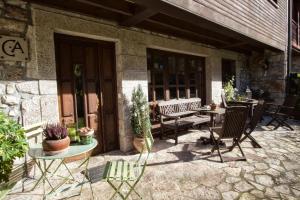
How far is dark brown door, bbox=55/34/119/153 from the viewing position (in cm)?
370

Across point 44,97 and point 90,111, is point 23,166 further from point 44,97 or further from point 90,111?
point 90,111

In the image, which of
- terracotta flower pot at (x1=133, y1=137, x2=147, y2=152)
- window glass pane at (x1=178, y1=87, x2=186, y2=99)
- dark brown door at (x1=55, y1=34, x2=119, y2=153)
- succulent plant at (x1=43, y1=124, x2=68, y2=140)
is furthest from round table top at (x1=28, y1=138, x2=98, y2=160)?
window glass pane at (x1=178, y1=87, x2=186, y2=99)

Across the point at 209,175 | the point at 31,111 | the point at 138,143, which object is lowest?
the point at 209,175

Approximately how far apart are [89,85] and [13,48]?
56.1 inches

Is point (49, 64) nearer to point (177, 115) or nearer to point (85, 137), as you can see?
point (85, 137)

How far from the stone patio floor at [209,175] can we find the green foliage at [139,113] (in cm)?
55

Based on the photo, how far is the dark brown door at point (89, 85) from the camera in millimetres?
3695

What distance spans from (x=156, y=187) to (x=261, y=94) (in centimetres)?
698

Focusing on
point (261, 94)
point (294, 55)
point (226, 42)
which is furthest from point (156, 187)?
point (294, 55)

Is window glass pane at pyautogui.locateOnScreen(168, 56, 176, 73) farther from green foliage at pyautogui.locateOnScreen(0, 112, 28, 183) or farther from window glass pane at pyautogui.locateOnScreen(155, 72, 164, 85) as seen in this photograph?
green foliage at pyautogui.locateOnScreen(0, 112, 28, 183)

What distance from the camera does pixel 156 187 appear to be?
281 cm

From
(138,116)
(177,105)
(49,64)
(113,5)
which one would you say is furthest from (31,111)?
(177,105)

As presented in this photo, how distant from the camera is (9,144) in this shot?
5.98 ft

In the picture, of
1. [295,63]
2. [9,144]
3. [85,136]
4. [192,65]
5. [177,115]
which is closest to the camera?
[9,144]
